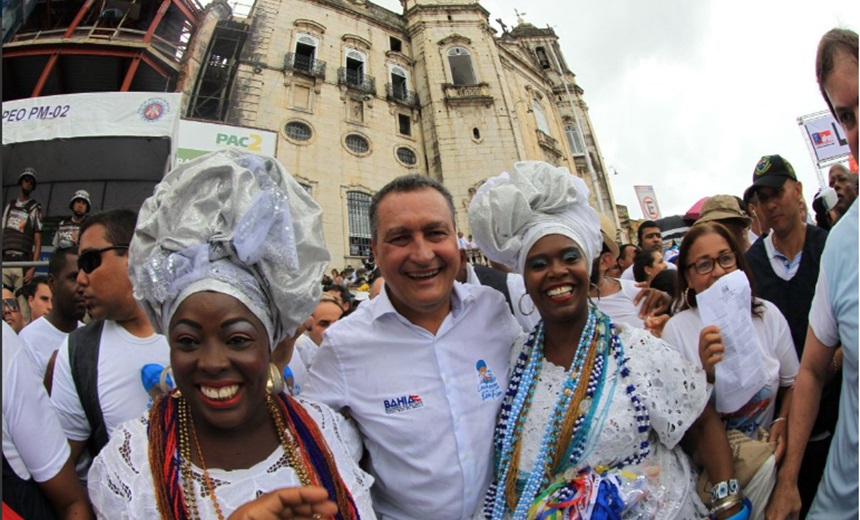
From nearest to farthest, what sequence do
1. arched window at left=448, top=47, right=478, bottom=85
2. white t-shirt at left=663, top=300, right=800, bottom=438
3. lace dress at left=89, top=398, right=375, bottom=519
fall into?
lace dress at left=89, top=398, right=375, bottom=519 < white t-shirt at left=663, top=300, right=800, bottom=438 < arched window at left=448, top=47, right=478, bottom=85

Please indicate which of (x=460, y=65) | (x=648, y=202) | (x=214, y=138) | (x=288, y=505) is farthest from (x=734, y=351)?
(x=460, y=65)

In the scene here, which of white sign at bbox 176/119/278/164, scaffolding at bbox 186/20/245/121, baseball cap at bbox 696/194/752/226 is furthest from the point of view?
scaffolding at bbox 186/20/245/121

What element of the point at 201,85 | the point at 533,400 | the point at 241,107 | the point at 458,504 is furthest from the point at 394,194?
the point at 201,85

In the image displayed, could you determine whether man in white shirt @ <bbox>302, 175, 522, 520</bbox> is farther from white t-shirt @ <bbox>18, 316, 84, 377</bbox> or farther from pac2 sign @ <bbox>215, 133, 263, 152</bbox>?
pac2 sign @ <bbox>215, 133, 263, 152</bbox>

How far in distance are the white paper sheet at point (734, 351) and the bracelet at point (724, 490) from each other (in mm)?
297

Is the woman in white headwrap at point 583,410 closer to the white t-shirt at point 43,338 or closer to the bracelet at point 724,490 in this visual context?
the bracelet at point 724,490

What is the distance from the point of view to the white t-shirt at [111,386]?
1992 mm

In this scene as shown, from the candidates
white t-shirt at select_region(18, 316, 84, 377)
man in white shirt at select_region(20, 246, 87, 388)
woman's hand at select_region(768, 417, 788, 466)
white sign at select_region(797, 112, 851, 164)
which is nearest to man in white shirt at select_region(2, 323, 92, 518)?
man in white shirt at select_region(20, 246, 87, 388)

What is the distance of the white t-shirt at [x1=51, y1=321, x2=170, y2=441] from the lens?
199cm

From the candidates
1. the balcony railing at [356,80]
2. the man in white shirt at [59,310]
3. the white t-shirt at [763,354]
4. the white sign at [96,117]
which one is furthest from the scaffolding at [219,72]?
the white t-shirt at [763,354]

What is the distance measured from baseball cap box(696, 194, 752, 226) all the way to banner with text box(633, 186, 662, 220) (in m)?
14.1

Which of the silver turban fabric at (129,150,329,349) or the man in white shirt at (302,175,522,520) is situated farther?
the man in white shirt at (302,175,522,520)

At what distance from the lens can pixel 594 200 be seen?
25844mm

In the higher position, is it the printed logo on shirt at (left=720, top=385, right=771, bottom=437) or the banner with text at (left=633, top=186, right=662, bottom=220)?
the banner with text at (left=633, top=186, right=662, bottom=220)
